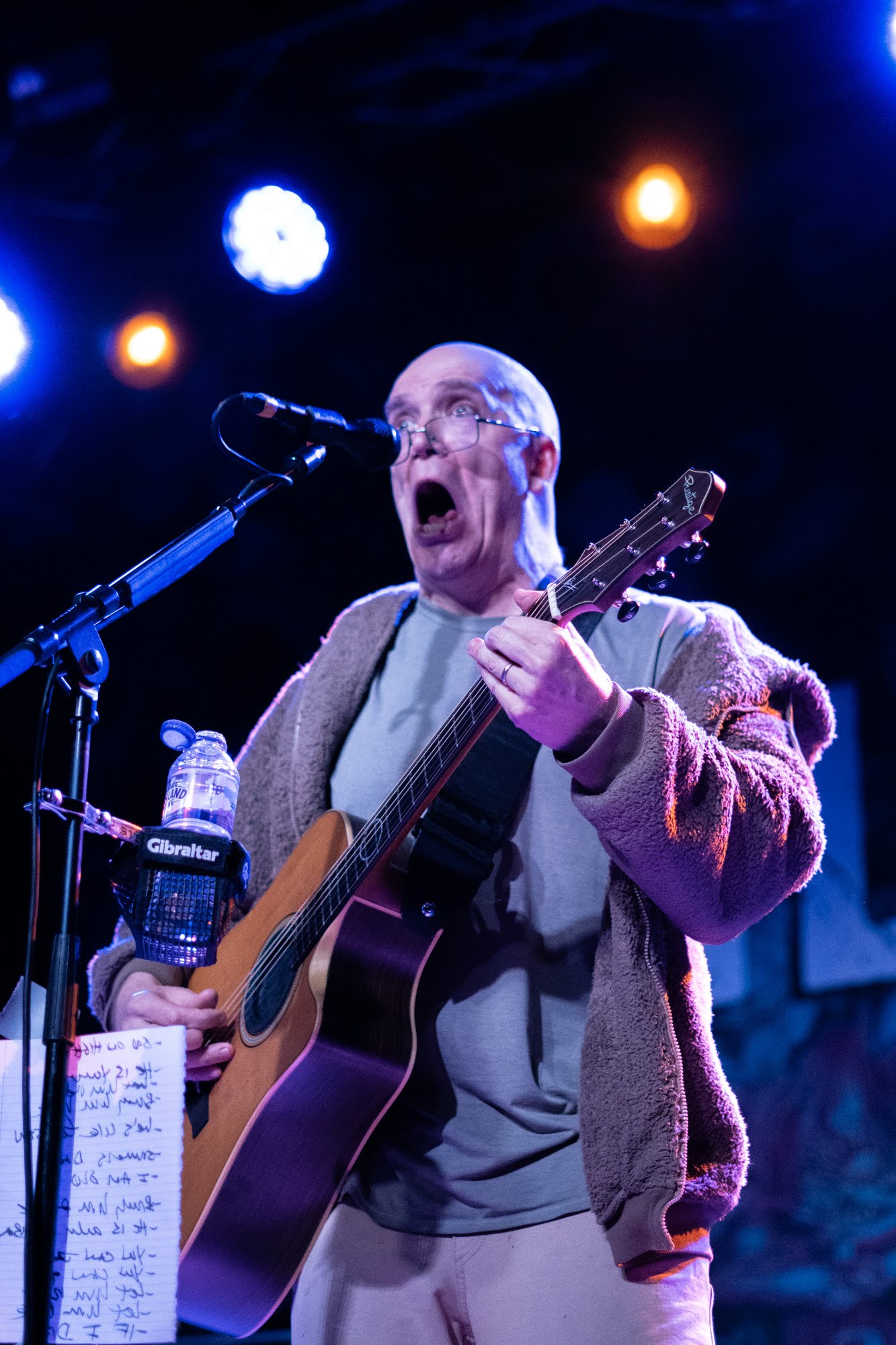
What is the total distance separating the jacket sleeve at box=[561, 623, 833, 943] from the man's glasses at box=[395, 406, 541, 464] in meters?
0.77

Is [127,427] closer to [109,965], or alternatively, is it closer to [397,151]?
[397,151]

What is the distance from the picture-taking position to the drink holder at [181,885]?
1.59 meters

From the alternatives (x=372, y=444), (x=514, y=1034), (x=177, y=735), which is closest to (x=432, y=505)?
(x=372, y=444)

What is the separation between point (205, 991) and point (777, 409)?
8.63ft

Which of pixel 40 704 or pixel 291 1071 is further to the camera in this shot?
pixel 291 1071

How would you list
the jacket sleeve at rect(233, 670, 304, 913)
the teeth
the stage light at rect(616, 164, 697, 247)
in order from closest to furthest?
the jacket sleeve at rect(233, 670, 304, 913), the teeth, the stage light at rect(616, 164, 697, 247)

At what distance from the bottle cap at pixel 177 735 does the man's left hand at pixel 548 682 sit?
1.39ft

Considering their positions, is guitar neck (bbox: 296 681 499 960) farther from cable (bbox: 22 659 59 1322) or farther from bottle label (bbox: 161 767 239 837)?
cable (bbox: 22 659 59 1322)

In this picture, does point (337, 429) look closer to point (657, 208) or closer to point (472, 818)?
point (472, 818)

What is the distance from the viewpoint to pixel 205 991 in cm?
212

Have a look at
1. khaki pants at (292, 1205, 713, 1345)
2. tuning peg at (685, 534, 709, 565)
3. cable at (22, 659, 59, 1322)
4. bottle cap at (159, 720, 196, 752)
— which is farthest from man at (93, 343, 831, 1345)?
cable at (22, 659, 59, 1322)

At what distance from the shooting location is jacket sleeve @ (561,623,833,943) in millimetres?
1686

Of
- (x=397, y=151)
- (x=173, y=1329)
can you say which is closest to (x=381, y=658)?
(x=173, y=1329)

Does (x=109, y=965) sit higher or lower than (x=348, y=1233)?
higher
